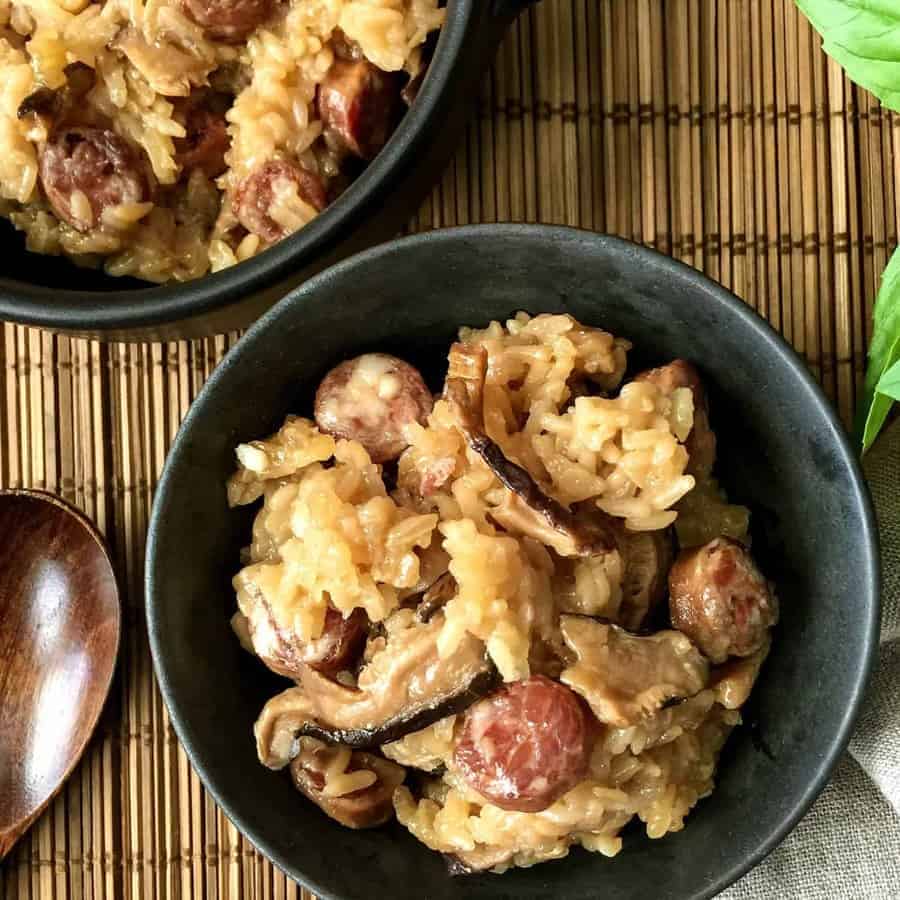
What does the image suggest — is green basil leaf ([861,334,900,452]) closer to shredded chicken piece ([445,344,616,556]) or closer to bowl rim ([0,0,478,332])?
shredded chicken piece ([445,344,616,556])

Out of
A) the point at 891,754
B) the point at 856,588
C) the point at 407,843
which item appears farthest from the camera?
the point at 891,754

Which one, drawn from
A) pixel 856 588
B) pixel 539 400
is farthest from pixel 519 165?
pixel 856 588

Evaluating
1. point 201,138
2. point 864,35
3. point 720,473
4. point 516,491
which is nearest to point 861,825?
point 720,473

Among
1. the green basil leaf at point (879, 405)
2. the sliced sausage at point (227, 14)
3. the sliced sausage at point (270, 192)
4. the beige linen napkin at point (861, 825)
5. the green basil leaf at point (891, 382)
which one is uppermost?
the sliced sausage at point (227, 14)

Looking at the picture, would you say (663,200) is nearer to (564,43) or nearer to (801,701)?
(564,43)

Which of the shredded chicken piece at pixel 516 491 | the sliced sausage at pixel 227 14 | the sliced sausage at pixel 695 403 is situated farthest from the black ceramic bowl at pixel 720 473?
the sliced sausage at pixel 227 14

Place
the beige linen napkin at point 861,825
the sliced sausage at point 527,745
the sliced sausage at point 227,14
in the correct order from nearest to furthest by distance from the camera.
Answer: the sliced sausage at point 527,745, the sliced sausage at point 227,14, the beige linen napkin at point 861,825

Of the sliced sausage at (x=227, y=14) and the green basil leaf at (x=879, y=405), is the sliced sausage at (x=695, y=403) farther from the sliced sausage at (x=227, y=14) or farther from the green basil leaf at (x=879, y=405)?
the sliced sausage at (x=227, y=14)
